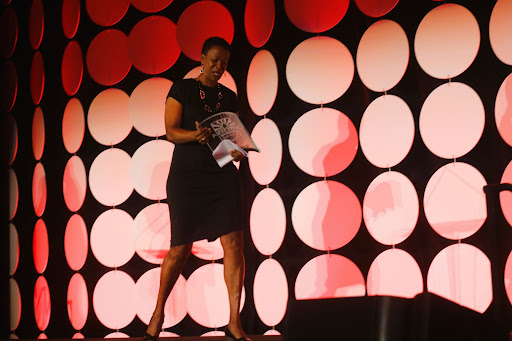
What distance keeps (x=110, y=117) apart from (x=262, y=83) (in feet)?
→ 3.53

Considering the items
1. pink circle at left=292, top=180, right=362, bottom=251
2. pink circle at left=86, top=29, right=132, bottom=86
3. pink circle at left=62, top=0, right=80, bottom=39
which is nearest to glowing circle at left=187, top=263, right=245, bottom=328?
pink circle at left=292, top=180, right=362, bottom=251

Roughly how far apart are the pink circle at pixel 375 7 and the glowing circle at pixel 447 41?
221mm

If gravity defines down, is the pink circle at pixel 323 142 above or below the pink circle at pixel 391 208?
above

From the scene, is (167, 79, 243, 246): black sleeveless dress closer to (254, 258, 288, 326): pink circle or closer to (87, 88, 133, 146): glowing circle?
(254, 258, 288, 326): pink circle

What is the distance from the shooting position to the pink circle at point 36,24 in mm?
4238

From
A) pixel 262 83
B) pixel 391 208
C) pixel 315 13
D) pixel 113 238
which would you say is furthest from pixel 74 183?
pixel 391 208

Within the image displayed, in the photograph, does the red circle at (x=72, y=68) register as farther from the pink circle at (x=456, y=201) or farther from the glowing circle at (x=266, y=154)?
the pink circle at (x=456, y=201)

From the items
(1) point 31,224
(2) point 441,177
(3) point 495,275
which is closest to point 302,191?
(2) point 441,177

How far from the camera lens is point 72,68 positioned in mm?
4086

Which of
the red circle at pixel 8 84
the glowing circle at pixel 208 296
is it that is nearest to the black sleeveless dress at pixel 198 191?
the glowing circle at pixel 208 296

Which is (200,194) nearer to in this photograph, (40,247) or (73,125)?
(73,125)

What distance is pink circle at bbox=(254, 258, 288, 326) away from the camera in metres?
3.47

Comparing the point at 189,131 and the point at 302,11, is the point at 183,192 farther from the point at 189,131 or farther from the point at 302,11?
the point at 302,11

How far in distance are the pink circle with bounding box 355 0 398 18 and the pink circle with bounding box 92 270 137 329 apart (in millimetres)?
2222
